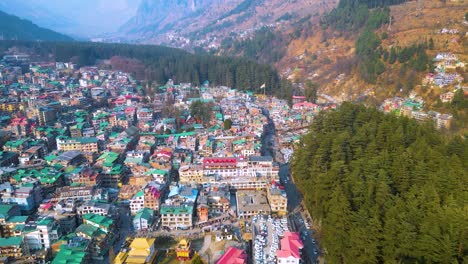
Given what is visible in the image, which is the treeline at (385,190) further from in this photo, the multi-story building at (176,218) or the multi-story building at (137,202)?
the multi-story building at (137,202)

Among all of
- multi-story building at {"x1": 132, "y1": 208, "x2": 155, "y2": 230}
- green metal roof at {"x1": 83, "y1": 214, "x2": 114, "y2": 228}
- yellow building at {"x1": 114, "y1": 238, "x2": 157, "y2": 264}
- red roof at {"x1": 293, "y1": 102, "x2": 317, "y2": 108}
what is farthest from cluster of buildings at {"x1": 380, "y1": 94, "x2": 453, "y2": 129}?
green metal roof at {"x1": 83, "y1": 214, "x2": 114, "y2": 228}

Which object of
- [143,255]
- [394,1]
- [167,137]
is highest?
[394,1]

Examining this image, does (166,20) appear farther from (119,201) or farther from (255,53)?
(119,201)

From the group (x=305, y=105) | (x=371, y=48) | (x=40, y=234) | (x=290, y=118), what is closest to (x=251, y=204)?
(x=40, y=234)

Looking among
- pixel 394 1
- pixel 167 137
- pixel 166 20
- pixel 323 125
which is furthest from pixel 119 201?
pixel 166 20

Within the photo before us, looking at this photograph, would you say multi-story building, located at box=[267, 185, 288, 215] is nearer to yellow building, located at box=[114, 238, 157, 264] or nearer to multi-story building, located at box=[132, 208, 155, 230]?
multi-story building, located at box=[132, 208, 155, 230]

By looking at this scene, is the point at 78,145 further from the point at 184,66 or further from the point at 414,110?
the point at 184,66
